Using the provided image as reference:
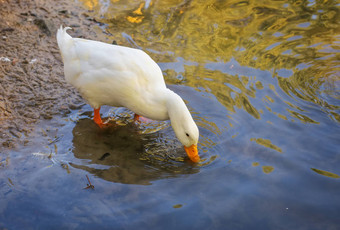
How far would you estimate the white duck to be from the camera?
4.11 meters

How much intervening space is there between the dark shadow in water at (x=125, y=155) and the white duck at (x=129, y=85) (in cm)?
28

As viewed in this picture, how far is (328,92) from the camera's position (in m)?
5.15

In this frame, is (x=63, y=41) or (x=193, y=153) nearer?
(x=193, y=153)

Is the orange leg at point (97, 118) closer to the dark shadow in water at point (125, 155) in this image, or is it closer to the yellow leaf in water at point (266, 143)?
the dark shadow in water at point (125, 155)

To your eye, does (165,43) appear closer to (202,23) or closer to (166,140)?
(202,23)

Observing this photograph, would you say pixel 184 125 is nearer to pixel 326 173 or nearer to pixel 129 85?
pixel 129 85

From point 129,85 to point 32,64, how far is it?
2.27 meters

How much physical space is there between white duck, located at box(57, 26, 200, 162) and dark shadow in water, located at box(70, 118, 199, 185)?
0.93ft

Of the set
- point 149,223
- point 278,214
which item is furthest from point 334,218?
point 149,223

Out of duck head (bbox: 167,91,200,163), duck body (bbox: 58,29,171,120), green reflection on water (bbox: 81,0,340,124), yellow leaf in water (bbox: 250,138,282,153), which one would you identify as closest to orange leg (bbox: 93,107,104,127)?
duck body (bbox: 58,29,171,120)

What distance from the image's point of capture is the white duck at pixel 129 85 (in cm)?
411

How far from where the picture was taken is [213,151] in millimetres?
4262

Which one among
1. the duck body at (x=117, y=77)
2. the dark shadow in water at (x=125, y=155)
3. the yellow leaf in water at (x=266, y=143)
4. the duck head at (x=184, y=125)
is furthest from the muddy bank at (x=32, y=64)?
the yellow leaf in water at (x=266, y=143)

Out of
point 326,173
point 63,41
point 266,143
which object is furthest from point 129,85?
point 326,173
